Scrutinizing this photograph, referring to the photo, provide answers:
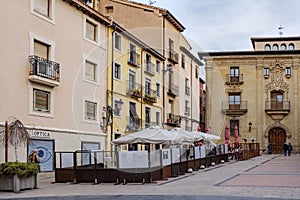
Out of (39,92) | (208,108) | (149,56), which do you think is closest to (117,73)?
(149,56)

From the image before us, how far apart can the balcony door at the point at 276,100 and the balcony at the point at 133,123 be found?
21097 mm

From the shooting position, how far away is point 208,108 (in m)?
54.9

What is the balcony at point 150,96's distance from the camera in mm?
38375

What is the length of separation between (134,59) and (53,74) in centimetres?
1230

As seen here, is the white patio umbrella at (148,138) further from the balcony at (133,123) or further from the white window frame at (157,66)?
the white window frame at (157,66)

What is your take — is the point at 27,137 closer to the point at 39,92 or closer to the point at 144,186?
the point at 39,92

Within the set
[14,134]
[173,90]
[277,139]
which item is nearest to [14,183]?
[14,134]

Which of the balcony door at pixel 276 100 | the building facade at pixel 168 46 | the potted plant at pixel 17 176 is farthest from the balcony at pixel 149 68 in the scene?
the potted plant at pixel 17 176

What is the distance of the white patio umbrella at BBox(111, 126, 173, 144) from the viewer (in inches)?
885

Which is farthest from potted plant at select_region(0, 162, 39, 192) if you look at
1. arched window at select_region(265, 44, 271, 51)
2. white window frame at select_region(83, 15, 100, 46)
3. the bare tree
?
arched window at select_region(265, 44, 271, 51)

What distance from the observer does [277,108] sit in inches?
2095

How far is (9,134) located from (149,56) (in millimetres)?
21259

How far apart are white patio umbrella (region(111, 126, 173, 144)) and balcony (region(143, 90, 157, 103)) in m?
14.8

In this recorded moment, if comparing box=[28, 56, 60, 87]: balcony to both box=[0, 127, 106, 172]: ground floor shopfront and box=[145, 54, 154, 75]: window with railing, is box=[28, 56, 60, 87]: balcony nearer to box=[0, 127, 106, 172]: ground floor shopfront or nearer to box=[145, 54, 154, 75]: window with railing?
box=[0, 127, 106, 172]: ground floor shopfront
